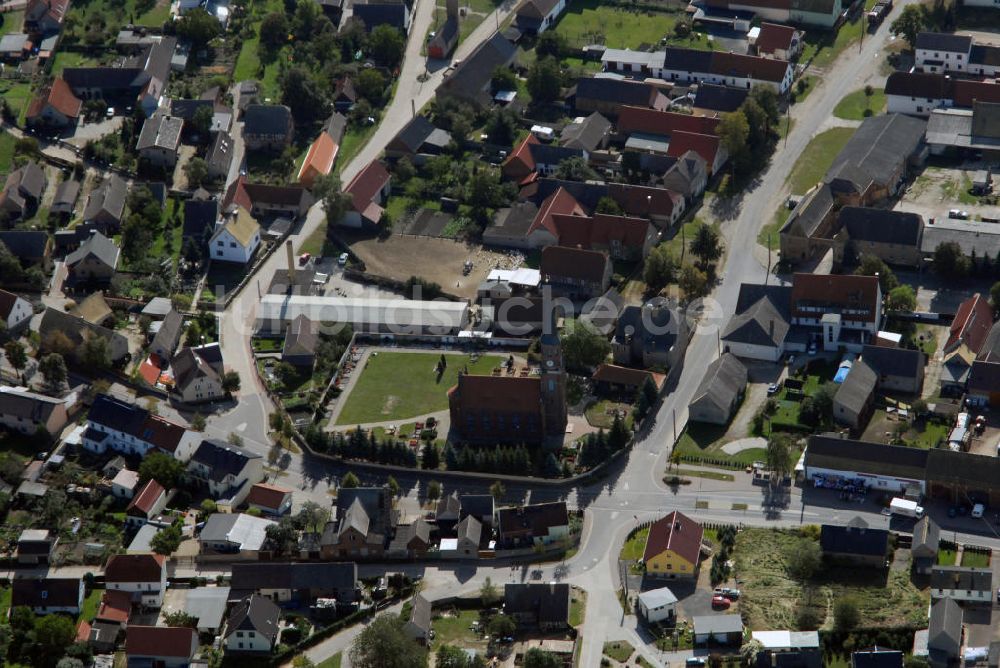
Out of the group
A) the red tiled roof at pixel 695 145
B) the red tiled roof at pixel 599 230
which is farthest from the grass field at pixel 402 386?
the red tiled roof at pixel 695 145

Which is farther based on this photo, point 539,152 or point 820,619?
point 539,152

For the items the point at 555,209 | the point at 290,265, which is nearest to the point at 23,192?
the point at 290,265

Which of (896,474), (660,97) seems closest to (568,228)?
(660,97)

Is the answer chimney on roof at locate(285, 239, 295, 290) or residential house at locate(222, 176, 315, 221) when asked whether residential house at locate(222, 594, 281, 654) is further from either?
residential house at locate(222, 176, 315, 221)

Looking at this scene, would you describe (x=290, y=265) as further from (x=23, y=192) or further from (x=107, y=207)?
(x=23, y=192)

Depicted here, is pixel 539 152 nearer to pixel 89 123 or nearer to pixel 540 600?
pixel 89 123

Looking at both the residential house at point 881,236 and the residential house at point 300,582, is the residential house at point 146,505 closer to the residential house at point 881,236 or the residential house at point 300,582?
the residential house at point 300,582
